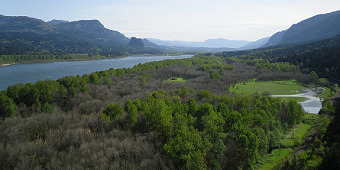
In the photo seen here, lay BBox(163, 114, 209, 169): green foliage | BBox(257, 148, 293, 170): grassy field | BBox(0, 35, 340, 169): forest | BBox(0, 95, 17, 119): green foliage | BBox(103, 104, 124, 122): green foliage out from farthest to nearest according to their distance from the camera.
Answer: BBox(0, 95, 17, 119): green foliage
BBox(103, 104, 124, 122): green foliage
BBox(257, 148, 293, 170): grassy field
BBox(0, 35, 340, 169): forest
BBox(163, 114, 209, 169): green foliage

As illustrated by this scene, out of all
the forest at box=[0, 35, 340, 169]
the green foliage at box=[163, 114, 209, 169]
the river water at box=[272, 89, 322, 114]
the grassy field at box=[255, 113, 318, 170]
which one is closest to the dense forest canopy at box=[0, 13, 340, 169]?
the green foliage at box=[163, 114, 209, 169]

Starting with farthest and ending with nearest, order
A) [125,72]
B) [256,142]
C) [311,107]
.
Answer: [125,72] → [311,107] → [256,142]

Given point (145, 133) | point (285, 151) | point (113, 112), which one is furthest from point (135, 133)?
point (285, 151)

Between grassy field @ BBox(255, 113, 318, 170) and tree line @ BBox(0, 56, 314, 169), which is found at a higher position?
tree line @ BBox(0, 56, 314, 169)

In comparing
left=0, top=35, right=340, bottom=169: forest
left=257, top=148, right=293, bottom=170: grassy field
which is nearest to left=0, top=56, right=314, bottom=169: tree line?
left=0, top=35, right=340, bottom=169: forest

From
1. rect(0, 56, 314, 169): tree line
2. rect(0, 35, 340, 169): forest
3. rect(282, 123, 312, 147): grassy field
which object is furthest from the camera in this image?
rect(282, 123, 312, 147): grassy field

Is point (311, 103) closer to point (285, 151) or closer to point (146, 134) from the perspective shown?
point (285, 151)

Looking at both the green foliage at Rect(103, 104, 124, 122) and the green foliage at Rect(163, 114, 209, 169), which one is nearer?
the green foliage at Rect(163, 114, 209, 169)

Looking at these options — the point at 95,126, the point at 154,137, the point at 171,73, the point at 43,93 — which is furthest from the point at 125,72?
the point at 154,137

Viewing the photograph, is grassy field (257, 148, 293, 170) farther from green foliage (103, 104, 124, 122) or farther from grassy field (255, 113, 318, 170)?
green foliage (103, 104, 124, 122)

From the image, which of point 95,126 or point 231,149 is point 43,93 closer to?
point 95,126

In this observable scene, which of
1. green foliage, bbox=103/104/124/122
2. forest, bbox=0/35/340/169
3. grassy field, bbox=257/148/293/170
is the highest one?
green foliage, bbox=103/104/124/122
